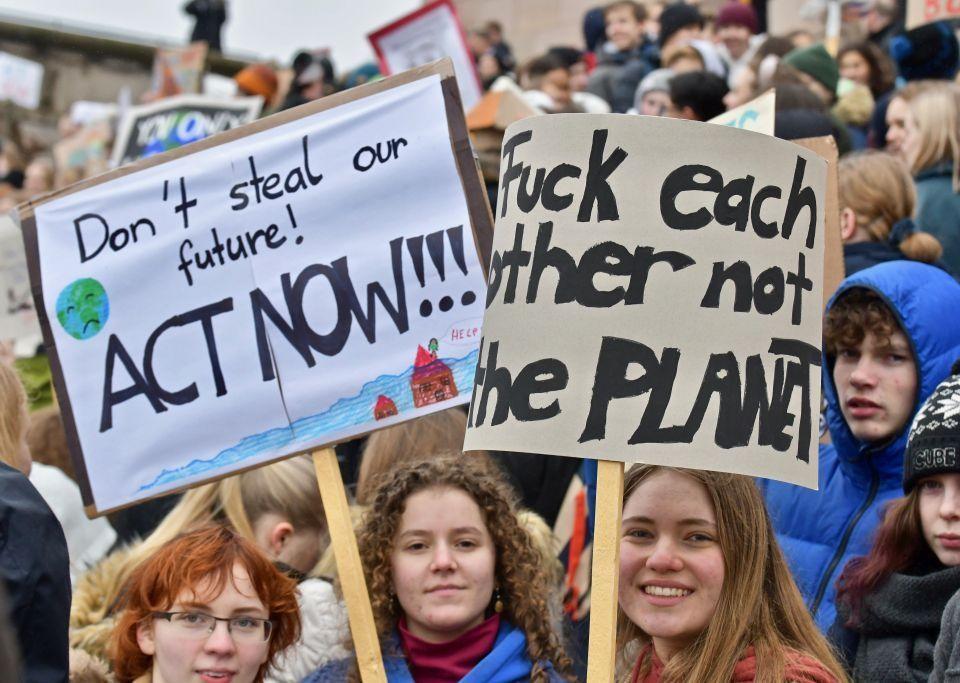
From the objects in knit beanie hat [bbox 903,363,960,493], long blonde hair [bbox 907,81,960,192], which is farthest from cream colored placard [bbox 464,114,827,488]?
long blonde hair [bbox 907,81,960,192]

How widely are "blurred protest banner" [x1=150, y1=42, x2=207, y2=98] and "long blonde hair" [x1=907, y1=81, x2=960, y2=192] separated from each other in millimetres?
8420

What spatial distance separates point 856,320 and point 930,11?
3769mm

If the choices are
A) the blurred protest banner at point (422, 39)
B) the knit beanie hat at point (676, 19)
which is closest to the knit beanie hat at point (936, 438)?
the blurred protest banner at point (422, 39)

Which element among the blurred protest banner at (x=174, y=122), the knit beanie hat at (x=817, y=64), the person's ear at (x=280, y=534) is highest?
the blurred protest banner at (x=174, y=122)

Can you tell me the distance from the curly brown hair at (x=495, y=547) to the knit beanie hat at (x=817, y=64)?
173 inches

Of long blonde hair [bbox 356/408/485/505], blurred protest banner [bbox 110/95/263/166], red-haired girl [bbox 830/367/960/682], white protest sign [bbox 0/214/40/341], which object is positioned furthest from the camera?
blurred protest banner [bbox 110/95/263/166]

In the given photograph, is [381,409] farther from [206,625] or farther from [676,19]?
[676,19]

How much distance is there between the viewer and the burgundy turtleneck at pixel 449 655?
13.2 ft

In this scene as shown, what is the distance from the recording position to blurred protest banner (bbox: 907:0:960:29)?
750 cm

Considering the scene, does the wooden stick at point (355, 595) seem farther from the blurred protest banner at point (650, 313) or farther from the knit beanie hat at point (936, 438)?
the knit beanie hat at point (936, 438)

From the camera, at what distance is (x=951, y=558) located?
3721mm

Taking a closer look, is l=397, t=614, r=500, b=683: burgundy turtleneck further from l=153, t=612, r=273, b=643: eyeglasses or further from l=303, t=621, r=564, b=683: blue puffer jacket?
l=153, t=612, r=273, b=643: eyeglasses

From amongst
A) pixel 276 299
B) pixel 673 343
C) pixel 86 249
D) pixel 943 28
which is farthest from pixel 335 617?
pixel 943 28

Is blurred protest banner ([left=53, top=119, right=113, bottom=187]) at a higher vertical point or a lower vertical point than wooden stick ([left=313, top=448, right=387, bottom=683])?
higher
